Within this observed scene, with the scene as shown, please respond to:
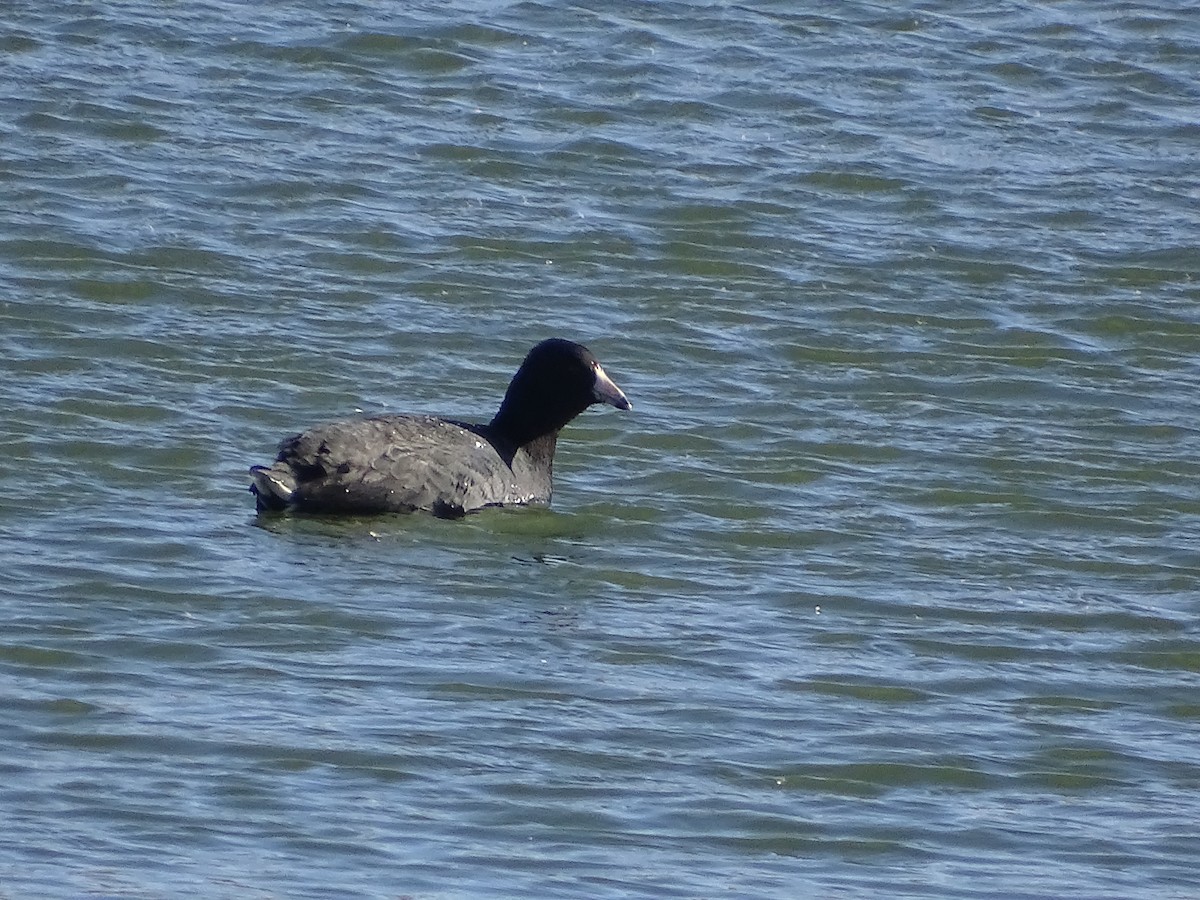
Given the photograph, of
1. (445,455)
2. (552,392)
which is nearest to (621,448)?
(552,392)

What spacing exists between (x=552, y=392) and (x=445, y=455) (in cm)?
96

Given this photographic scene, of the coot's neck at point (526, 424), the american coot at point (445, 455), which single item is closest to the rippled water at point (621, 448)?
the american coot at point (445, 455)

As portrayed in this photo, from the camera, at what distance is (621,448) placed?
510 inches

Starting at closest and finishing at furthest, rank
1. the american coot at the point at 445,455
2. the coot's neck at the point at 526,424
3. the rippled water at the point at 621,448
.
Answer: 1. the rippled water at the point at 621,448
2. the american coot at the point at 445,455
3. the coot's neck at the point at 526,424

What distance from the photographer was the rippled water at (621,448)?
25.8 ft

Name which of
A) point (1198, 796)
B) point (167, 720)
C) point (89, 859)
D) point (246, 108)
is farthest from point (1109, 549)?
point (246, 108)

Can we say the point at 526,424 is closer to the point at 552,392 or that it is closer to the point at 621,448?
the point at 552,392

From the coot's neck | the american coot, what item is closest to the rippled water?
the american coot

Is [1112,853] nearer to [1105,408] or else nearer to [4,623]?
[4,623]

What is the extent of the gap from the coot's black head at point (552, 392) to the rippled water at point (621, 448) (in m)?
0.42

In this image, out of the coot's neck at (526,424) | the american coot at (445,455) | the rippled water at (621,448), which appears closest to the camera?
the rippled water at (621,448)

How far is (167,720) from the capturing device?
8312mm

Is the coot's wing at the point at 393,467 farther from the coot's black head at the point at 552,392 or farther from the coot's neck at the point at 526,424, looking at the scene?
the coot's black head at the point at 552,392

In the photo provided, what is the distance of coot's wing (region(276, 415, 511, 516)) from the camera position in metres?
11.3
